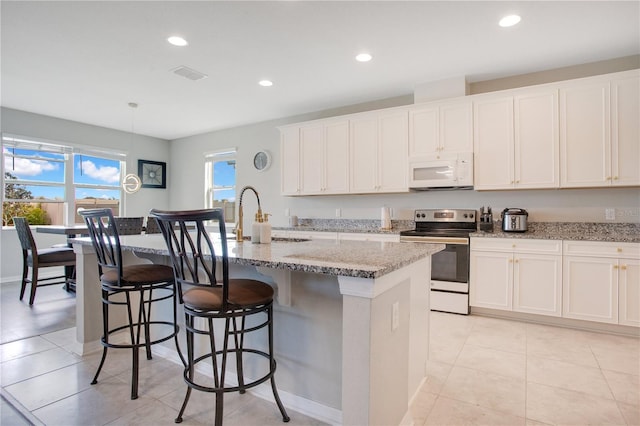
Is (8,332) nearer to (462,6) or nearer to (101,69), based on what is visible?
(101,69)

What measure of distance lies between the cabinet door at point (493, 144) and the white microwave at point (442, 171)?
100 mm

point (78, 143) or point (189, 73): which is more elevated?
point (189, 73)

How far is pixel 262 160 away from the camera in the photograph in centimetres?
582

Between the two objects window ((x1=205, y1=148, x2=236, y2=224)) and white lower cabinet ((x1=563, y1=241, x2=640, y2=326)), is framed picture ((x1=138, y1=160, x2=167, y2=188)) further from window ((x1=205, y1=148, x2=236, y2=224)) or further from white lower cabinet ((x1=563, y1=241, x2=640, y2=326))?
white lower cabinet ((x1=563, y1=241, x2=640, y2=326))

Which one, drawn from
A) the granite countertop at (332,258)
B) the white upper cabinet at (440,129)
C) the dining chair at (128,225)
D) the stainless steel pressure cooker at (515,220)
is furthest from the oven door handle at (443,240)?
the dining chair at (128,225)

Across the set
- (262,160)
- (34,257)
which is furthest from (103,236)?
(262,160)

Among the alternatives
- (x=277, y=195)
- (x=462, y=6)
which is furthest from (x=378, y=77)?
(x=277, y=195)

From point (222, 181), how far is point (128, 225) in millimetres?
2404

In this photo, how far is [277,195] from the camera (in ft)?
18.6

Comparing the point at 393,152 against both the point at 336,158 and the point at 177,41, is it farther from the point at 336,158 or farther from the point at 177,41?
the point at 177,41

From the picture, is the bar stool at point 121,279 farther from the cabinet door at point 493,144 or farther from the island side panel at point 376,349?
the cabinet door at point 493,144

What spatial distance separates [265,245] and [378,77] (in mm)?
2640

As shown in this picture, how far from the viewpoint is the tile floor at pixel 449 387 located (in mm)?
1824

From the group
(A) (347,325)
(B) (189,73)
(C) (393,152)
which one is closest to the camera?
(A) (347,325)
